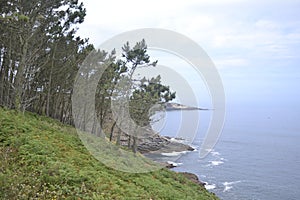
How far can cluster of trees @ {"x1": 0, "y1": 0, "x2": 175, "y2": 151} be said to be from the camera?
1516 centimetres

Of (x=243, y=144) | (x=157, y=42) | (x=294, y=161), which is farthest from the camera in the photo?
(x=243, y=144)

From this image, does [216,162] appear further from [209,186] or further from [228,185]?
[209,186]

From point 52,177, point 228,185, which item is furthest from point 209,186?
point 52,177

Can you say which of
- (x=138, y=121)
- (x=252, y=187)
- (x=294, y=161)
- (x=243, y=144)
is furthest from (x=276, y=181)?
(x=243, y=144)

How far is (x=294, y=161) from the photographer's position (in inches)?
1794

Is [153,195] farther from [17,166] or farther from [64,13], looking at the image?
[64,13]

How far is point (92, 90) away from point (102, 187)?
55.5ft

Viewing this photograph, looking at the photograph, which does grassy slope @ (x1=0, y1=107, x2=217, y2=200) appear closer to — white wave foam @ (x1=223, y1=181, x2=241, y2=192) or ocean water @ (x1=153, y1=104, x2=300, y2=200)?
ocean water @ (x1=153, y1=104, x2=300, y2=200)

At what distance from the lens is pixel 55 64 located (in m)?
20.9

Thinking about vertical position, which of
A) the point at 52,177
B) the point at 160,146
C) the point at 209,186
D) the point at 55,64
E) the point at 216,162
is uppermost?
the point at 55,64

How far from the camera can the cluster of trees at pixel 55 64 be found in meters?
15.2

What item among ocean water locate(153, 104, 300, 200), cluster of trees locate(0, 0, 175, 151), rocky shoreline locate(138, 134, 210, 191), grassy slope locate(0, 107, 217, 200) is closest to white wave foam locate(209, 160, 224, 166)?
ocean water locate(153, 104, 300, 200)

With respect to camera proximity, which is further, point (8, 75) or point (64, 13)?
point (8, 75)

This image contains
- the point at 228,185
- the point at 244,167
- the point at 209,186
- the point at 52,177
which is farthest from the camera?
the point at 244,167
